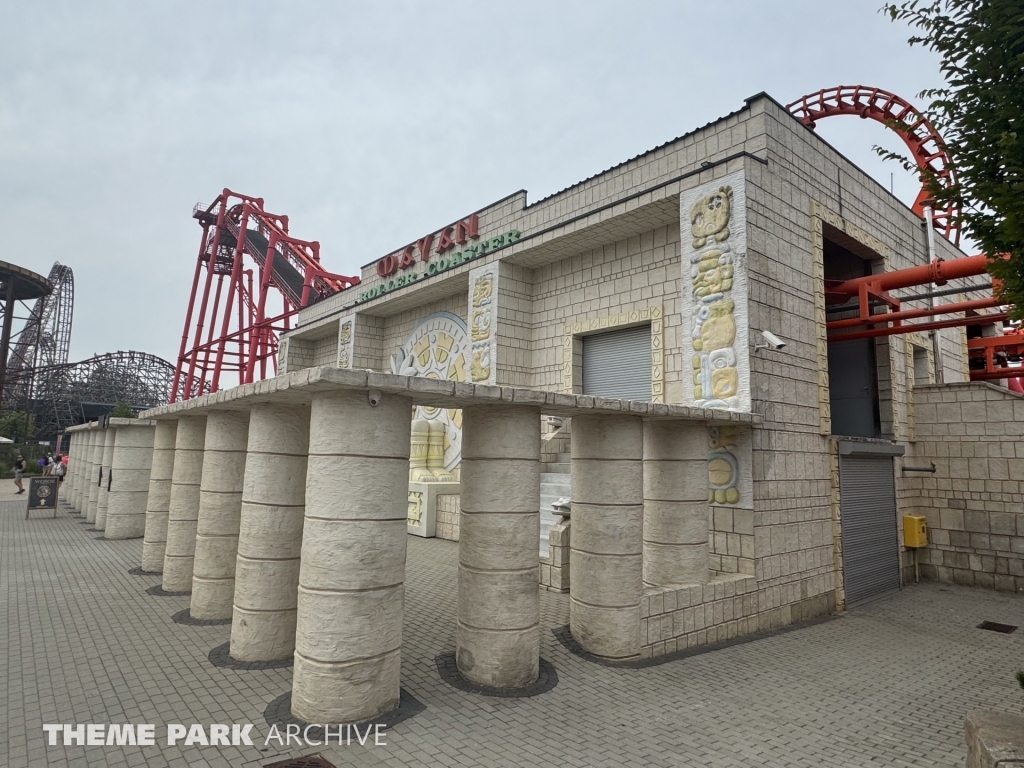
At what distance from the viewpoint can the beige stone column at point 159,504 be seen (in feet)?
33.4

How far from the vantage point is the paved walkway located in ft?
14.5

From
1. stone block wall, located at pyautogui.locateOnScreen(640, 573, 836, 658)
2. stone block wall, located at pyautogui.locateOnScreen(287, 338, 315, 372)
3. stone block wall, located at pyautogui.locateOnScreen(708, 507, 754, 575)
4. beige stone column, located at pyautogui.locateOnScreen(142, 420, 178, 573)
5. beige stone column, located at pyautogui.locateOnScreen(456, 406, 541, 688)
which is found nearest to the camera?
beige stone column, located at pyautogui.locateOnScreen(456, 406, 541, 688)

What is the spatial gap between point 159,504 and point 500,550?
7.85 metres

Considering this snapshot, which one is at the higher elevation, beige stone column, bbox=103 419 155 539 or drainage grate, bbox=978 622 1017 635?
beige stone column, bbox=103 419 155 539

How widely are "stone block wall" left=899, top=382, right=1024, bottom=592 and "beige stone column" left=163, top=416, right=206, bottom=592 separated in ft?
46.0

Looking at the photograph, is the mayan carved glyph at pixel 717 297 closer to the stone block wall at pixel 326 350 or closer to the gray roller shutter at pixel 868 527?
the gray roller shutter at pixel 868 527

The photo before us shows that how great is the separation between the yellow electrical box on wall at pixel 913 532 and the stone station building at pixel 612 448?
0.75 feet

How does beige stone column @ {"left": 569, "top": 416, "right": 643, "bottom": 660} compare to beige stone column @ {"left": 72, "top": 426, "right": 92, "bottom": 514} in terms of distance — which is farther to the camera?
beige stone column @ {"left": 72, "top": 426, "right": 92, "bottom": 514}

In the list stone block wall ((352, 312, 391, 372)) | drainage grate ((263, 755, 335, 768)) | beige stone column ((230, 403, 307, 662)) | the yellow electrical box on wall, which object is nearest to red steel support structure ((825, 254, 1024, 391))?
the yellow electrical box on wall

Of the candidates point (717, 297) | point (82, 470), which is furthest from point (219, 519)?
point (82, 470)

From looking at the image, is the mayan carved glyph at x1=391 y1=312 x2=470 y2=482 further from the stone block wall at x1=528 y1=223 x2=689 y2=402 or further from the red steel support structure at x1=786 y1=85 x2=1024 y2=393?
the red steel support structure at x1=786 y1=85 x2=1024 y2=393

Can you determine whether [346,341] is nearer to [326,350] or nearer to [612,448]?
[326,350]

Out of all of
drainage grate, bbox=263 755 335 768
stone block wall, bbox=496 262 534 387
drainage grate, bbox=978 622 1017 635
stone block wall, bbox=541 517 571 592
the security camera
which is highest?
stone block wall, bbox=496 262 534 387

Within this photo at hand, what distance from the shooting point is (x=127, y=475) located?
535 inches
